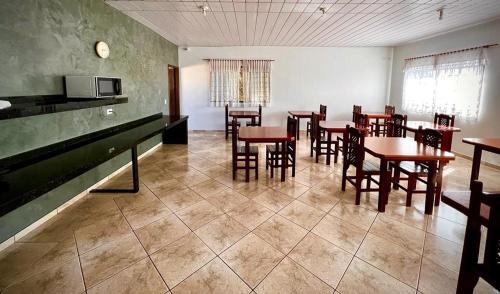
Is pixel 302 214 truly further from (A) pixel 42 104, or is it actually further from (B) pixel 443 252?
(A) pixel 42 104

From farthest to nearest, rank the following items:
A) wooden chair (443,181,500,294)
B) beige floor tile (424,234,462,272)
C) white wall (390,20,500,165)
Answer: white wall (390,20,500,165) → beige floor tile (424,234,462,272) → wooden chair (443,181,500,294)

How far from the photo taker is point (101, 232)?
2.52 meters

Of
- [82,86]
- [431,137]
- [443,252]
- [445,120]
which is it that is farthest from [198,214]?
[445,120]

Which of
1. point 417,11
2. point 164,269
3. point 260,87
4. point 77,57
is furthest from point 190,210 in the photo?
point 260,87

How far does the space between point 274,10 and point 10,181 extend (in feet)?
12.3

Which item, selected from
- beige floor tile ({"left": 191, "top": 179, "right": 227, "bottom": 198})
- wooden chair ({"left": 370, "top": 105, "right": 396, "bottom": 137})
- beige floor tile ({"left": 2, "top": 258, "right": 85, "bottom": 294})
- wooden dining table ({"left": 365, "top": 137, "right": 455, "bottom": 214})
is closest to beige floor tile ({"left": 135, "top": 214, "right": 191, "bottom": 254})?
beige floor tile ({"left": 2, "top": 258, "right": 85, "bottom": 294})

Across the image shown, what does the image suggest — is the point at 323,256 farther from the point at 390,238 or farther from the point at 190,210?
the point at 190,210

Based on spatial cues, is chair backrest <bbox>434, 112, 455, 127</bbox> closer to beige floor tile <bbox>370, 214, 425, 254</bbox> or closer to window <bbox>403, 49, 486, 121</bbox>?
window <bbox>403, 49, 486, 121</bbox>

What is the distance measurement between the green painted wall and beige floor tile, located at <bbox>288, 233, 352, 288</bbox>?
2.44 meters

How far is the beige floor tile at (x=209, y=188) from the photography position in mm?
3453

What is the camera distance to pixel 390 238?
244 cm

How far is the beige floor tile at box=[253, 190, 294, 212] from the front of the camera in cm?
309

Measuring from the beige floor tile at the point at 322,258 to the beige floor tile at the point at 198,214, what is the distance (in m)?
0.96

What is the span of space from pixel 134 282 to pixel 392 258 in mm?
1941
